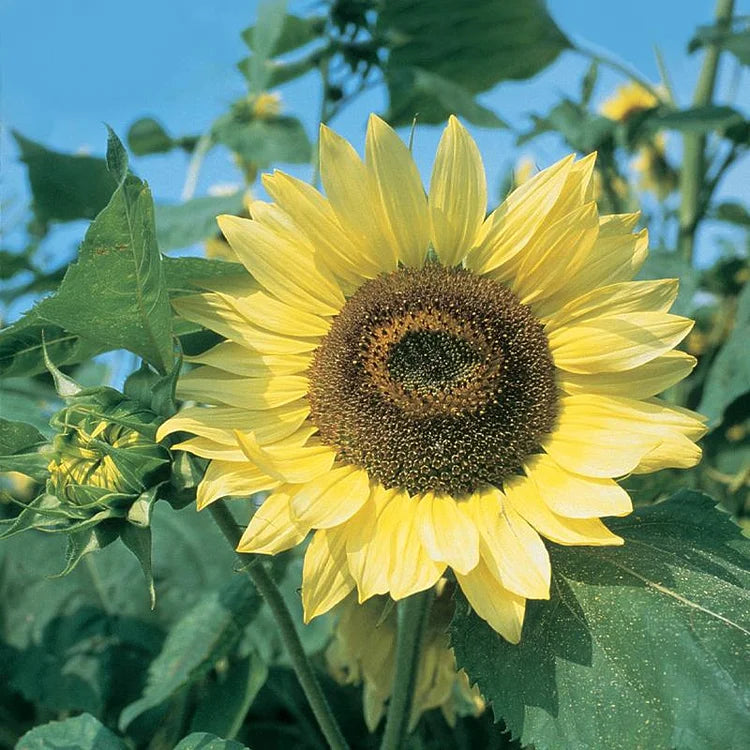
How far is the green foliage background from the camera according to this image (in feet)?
2.41

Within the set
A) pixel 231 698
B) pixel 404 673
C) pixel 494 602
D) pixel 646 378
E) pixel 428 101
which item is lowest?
pixel 231 698

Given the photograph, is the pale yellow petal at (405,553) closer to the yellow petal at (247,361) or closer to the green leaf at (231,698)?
the yellow petal at (247,361)

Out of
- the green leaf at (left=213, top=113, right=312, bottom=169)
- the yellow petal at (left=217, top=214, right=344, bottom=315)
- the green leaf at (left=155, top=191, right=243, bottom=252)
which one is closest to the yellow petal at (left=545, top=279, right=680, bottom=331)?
the yellow petal at (left=217, top=214, right=344, bottom=315)

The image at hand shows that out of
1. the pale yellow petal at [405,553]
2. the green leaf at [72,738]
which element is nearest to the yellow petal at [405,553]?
the pale yellow petal at [405,553]

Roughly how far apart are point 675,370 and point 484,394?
15 cm

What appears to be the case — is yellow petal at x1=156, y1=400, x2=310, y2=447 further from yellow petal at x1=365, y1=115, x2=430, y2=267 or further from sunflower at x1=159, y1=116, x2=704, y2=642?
yellow petal at x1=365, y1=115, x2=430, y2=267

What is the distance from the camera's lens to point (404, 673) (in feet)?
2.88

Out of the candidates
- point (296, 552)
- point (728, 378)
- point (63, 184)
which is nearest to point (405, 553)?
point (296, 552)

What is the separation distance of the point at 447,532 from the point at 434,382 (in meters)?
0.16

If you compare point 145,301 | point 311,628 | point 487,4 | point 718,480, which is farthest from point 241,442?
point 487,4

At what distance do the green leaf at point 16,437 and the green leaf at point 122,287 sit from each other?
8cm

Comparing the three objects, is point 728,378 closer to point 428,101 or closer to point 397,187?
point 428,101

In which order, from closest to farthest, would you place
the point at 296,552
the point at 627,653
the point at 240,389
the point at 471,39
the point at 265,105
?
the point at 627,653 < the point at 240,389 < the point at 296,552 < the point at 471,39 < the point at 265,105

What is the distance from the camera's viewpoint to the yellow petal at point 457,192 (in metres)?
0.82
